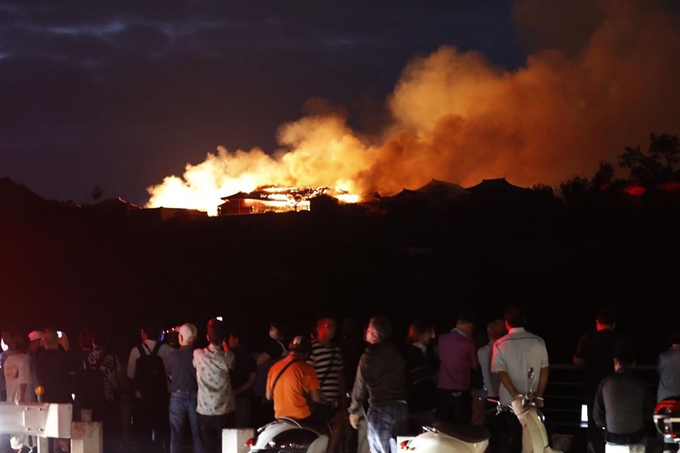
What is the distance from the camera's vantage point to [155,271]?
4378 cm

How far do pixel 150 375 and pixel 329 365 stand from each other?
3374 mm

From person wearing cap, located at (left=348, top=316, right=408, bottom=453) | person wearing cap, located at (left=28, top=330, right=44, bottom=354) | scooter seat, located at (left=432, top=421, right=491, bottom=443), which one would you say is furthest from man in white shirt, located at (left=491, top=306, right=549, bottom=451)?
person wearing cap, located at (left=28, top=330, right=44, bottom=354)

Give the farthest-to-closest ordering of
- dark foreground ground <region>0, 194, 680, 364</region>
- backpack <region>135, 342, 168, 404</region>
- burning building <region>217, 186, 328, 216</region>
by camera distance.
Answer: burning building <region>217, 186, 328, 216</region> → dark foreground ground <region>0, 194, 680, 364</region> → backpack <region>135, 342, 168, 404</region>

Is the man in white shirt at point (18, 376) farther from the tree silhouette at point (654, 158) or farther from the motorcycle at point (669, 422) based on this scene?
the tree silhouette at point (654, 158)

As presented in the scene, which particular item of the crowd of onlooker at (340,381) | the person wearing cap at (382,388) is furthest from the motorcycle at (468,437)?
the crowd of onlooker at (340,381)

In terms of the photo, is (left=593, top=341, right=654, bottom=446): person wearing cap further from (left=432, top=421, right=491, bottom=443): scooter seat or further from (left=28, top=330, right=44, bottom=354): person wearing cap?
(left=28, top=330, right=44, bottom=354): person wearing cap

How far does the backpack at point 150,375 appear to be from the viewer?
1402 cm

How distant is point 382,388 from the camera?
33.1 ft

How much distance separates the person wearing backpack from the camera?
46.0 ft

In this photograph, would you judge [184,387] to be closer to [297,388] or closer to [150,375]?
[150,375]

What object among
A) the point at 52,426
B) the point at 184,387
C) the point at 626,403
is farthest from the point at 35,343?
the point at 626,403

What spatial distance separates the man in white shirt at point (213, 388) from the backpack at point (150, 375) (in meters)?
1.77

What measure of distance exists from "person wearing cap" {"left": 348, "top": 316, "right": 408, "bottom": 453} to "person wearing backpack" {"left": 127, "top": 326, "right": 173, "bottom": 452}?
4722 millimetres

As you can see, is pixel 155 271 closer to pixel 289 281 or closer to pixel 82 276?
pixel 82 276
